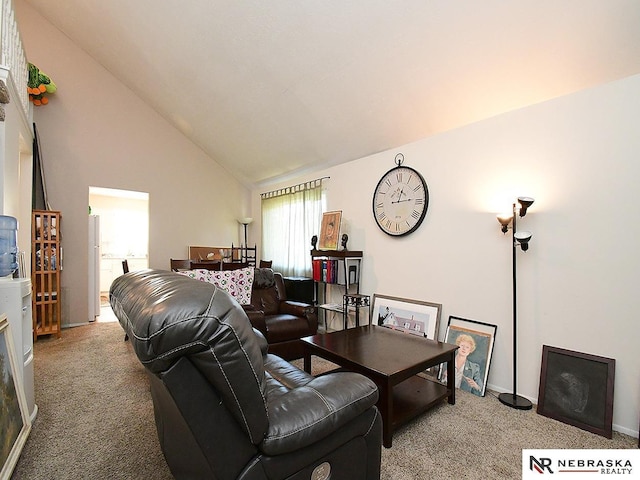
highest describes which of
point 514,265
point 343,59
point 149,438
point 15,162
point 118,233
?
point 343,59

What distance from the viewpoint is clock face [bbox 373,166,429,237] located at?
310cm

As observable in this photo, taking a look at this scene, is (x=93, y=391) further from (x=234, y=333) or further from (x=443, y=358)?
(x=443, y=358)

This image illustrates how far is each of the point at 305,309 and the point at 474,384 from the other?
1.68 m

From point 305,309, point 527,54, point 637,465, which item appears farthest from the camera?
point 305,309

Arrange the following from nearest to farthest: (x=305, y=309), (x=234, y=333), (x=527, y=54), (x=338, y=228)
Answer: (x=234, y=333)
(x=527, y=54)
(x=305, y=309)
(x=338, y=228)

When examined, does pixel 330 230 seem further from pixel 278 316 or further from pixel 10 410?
pixel 10 410

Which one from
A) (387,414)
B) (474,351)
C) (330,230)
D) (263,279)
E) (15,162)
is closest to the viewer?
(387,414)

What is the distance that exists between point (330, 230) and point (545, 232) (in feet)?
7.27

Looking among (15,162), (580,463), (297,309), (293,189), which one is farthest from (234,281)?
(580,463)

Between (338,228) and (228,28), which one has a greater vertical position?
(228,28)

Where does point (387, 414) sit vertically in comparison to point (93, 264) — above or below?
below

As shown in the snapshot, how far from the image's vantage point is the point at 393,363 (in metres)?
1.93

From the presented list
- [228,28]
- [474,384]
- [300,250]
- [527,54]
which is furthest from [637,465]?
[228,28]

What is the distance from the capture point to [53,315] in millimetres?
4012
